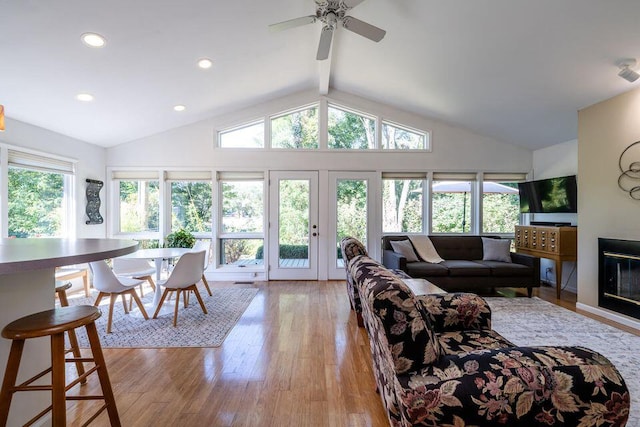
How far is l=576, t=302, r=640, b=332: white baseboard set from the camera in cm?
303

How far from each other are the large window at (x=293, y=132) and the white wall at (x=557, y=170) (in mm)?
3882

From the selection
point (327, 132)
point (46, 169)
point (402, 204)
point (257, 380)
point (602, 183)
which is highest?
point (327, 132)

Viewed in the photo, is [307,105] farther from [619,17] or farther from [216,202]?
[619,17]

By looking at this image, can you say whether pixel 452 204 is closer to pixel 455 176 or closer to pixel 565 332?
pixel 455 176

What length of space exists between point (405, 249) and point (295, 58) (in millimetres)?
3162

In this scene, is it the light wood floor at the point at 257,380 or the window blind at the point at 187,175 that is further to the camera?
the window blind at the point at 187,175

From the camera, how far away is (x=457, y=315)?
6.30 feet

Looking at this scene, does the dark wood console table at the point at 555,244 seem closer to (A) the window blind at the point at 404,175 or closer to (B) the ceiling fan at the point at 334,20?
(A) the window blind at the point at 404,175

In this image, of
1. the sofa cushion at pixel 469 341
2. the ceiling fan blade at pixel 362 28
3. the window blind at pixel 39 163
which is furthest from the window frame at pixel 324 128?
the sofa cushion at pixel 469 341

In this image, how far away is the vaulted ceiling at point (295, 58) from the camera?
2.39 meters

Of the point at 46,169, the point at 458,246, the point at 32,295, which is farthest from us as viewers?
the point at 458,246

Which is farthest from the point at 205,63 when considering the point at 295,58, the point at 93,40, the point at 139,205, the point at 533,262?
the point at 533,262

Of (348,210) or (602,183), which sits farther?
(348,210)

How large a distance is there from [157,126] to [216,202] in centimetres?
153
